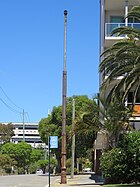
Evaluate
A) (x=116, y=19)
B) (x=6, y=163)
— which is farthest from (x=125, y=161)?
(x=6, y=163)

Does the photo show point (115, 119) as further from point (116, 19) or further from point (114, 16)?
point (114, 16)

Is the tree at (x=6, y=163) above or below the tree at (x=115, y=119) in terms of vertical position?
below

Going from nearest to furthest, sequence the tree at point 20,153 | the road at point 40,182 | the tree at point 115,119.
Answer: the tree at point 115,119 → the road at point 40,182 → the tree at point 20,153

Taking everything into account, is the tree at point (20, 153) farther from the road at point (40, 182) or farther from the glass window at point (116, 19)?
the glass window at point (116, 19)

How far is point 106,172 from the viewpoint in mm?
29250

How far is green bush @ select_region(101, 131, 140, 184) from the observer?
27.9 m

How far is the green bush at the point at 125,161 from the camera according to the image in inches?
1099

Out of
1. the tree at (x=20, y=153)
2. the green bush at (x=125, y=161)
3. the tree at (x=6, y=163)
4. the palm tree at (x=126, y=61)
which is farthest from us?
the tree at (x=20, y=153)

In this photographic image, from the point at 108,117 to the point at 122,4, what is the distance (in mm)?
16087

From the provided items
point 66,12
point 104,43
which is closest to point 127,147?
point 66,12

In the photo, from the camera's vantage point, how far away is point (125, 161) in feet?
92.8

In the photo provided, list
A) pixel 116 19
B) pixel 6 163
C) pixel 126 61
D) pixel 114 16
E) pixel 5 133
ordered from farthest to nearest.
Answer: pixel 5 133 → pixel 6 163 → pixel 114 16 → pixel 116 19 → pixel 126 61

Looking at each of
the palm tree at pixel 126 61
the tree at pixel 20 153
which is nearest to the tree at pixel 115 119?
the palm tree at pixel 126 61

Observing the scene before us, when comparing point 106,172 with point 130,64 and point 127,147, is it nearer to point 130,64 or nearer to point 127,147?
point 127,147
